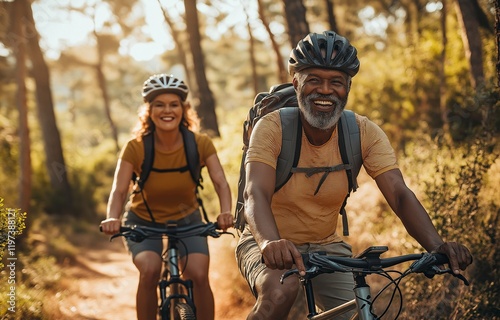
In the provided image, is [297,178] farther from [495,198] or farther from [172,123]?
[495,198]

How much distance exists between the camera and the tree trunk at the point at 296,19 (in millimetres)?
10414

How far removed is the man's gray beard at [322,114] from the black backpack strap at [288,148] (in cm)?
13

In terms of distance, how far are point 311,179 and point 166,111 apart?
228cm

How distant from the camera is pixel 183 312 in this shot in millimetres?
4941

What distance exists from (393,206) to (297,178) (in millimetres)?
582

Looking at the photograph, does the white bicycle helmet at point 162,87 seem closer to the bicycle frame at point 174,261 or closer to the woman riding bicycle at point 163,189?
the woman riding bicycle at point 163,189

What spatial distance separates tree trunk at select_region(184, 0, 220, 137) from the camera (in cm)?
1869

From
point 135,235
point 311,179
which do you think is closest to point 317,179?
point 311,179

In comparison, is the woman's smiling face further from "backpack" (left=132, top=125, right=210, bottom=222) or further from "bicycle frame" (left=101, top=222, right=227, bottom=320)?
"bicycle frame" (left=101, top=222, right=227, bottom=320)

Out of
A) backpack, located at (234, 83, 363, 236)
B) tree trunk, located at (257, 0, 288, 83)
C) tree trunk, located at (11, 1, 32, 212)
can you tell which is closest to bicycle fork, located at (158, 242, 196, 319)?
backpack, located at (234, 83, 363, 236)

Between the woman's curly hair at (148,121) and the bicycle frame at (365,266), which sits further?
the woman's curly hair at (148,121)

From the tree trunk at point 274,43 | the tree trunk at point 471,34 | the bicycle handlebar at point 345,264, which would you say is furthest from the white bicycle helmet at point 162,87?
the tree trunk at point 274,43

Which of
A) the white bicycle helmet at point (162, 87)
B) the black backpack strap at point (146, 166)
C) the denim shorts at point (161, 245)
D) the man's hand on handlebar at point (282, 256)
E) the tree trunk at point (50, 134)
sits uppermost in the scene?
the tree trunk at point (50, 134)

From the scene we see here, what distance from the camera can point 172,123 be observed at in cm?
591
